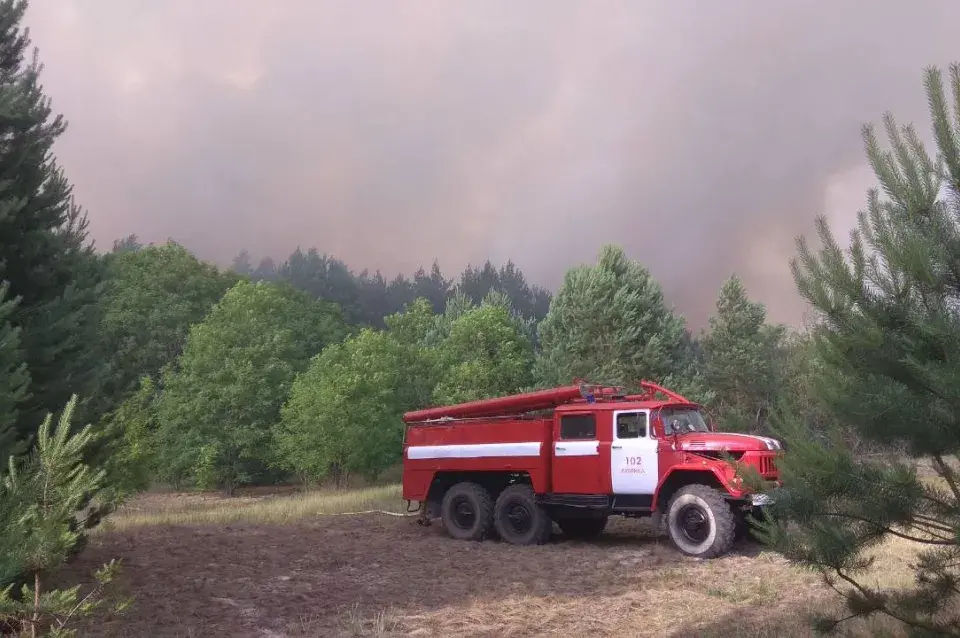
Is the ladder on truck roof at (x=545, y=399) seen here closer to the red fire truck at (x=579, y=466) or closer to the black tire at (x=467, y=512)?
the red fire truck at (x=579, y=466)

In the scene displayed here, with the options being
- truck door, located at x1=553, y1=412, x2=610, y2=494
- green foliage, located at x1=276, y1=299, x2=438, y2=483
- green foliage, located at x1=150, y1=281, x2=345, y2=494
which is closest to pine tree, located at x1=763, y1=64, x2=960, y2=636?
truck door, located at x1=553, y1=412, x2=610, y2=494

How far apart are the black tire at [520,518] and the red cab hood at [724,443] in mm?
3111

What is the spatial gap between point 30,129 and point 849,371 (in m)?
9.65

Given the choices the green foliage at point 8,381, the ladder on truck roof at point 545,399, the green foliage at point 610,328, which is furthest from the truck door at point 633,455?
the green foliage at point 610,328

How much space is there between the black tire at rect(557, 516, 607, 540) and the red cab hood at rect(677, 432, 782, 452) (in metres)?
3.26

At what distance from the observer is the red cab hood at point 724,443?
484 inches

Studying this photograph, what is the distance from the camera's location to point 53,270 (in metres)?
9.22

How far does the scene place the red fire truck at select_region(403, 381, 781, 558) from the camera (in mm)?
12391

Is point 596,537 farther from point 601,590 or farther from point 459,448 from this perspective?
point 601,590

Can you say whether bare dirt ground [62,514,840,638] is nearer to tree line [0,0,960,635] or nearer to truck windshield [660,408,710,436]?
tree line [0,0,960,635]

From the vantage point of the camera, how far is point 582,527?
50.6 ft

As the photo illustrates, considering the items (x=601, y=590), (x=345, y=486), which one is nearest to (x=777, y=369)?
(x=345, y=486)

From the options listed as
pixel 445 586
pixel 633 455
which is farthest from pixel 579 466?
pixel 445 586

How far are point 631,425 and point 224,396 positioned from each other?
24.4m
